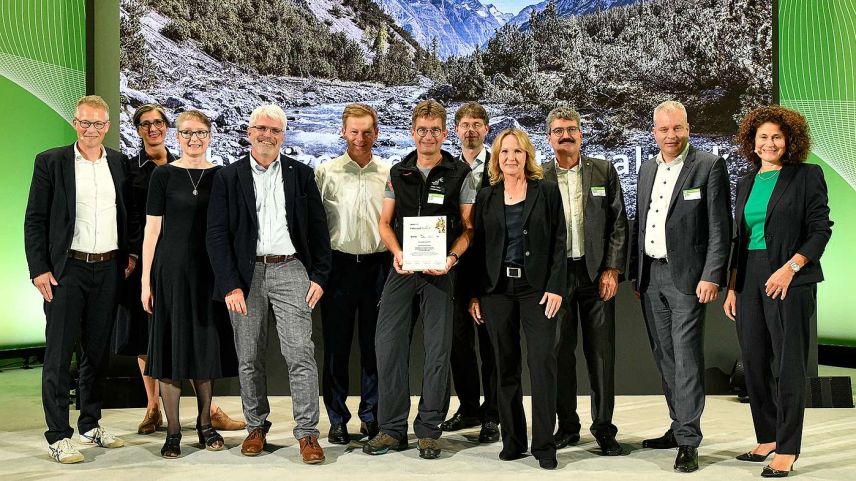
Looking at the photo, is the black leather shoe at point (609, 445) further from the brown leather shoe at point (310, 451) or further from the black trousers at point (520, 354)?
the brown leather shoe at point (310, 451)

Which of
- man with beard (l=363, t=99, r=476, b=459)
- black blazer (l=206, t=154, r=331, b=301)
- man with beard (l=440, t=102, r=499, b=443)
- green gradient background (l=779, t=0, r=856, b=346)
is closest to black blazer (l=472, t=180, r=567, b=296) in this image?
man with beard (l=363, t=99, r=476, b=459)

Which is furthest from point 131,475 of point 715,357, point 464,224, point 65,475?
point 715,357

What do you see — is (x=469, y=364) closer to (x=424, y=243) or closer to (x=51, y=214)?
(x=424, y=243)

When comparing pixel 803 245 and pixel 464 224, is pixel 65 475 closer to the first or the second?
pixel 464 224

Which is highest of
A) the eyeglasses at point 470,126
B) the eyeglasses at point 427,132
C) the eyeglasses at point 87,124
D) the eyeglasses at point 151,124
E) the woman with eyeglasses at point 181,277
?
the eyeglasses at point 151,124

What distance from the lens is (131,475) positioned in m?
3.91

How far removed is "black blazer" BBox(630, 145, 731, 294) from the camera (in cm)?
400

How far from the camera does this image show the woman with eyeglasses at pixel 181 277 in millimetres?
4188

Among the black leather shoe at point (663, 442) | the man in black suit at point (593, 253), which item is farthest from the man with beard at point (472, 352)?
the black leather shoe at point (663, 442)

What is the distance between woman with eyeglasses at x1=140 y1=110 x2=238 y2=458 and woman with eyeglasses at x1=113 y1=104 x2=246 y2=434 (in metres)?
0.52

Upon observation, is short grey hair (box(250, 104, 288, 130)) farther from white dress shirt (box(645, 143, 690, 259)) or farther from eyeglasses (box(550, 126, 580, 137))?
white dress shirt (box(645, 143, 690, 259))

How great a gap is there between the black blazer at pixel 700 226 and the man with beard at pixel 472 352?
1.11 m

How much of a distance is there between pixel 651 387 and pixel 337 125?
10.7ft

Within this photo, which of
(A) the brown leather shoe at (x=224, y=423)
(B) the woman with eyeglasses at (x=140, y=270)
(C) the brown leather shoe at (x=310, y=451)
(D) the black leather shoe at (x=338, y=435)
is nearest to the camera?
(C) the brown leather shoe at (x=310, y=451)
